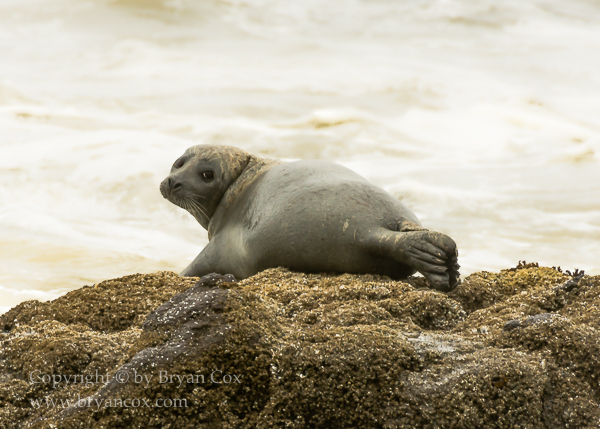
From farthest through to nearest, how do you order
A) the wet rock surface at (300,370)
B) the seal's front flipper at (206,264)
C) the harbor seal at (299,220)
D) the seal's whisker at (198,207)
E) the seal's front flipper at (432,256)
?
the seal's whisker at (198,207), the seal's front flipper at (206,264), the harbor seal at (299,220), the seal's front flipper at (432,256), the wet rock surface at (300,370)

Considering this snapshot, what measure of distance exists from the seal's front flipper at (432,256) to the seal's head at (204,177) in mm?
1811

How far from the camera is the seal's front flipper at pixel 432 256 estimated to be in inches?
170

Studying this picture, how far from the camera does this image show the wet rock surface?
2689 mm

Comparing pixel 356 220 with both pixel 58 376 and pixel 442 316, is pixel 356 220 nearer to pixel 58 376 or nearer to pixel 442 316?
pixel 442 316

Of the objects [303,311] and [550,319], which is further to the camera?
[303,311]

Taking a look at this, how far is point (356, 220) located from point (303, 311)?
1.35 m

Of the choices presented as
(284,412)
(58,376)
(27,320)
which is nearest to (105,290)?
(27,320)

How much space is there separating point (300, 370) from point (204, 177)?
315 cm

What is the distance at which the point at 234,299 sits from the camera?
306 centimetres

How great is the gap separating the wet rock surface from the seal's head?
2.28m

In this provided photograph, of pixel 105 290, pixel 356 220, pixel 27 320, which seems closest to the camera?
pixel 27 320

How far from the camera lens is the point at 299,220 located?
16.2ft

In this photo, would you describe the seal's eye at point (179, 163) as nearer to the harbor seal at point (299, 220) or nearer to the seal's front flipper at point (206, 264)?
the harbor seal at point (299, 220)

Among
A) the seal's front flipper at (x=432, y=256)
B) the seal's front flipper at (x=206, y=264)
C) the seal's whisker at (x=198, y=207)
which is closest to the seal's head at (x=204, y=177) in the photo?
the seal's whisker at (x=198, y=207)
